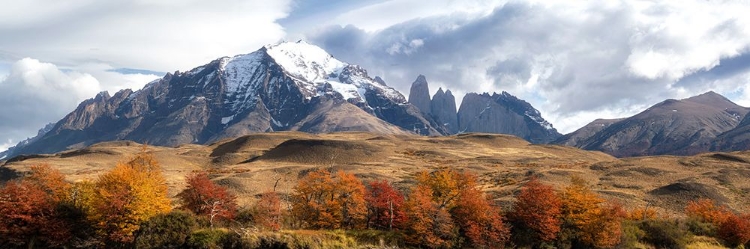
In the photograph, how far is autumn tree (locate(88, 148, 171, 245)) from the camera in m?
50.6

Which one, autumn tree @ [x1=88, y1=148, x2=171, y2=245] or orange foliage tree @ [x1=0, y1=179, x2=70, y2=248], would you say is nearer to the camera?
autumn tree @ [x1=88, y1=148, x2=171, y2=245]

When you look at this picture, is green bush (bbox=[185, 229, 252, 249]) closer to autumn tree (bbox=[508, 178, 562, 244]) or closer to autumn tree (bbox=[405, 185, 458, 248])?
autumn tree (bbox=[405, 185, 458, 248])

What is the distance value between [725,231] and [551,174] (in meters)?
63.7

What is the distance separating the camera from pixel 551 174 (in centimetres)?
12194

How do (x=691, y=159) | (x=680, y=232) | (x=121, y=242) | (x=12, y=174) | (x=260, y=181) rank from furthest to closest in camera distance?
(x=691, y=159), (x=12, y=174), (x=260, y=181), (x=680, y=232), (x=121, y=242)

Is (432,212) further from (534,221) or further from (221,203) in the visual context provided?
(221,203)

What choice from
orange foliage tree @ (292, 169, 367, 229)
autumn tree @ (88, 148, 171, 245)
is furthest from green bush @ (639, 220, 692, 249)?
autumn tree @ (88, 148, 171, 245)

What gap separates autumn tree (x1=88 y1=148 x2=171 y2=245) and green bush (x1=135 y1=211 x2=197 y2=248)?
141 centimetres

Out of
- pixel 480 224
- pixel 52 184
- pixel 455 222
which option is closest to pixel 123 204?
pixel 52 184

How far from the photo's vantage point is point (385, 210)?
171 ft

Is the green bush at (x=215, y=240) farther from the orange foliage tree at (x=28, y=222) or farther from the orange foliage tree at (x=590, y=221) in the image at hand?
the orange foliage tree at (x=590, y=221)

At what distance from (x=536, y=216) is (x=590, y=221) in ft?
21.1

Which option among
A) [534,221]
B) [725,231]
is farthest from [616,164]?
[534,221]

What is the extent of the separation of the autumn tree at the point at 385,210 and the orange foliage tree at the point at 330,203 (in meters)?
0.85
